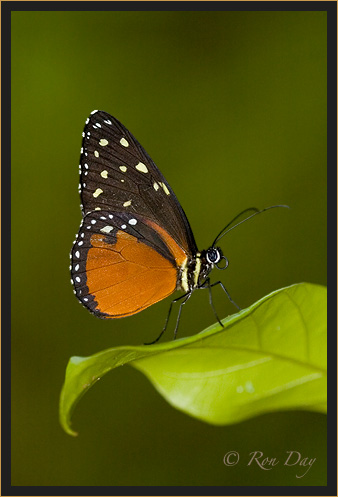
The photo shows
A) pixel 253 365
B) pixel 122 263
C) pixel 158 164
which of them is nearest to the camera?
pixel 253 365

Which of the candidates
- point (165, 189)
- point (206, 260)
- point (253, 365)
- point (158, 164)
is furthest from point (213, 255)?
point (158, 164)

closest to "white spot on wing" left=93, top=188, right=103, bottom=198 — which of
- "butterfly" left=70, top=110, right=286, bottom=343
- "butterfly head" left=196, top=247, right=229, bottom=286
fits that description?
"butterfly" left=70, top=110, right=286, bottom=343

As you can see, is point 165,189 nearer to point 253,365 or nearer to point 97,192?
point 97,192

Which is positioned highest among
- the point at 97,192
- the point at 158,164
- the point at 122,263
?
the point at 158,164

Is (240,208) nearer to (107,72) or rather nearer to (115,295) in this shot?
(107,72)

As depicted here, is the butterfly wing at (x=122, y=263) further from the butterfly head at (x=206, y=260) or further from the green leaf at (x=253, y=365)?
the green leaf at (x=253, y=365)

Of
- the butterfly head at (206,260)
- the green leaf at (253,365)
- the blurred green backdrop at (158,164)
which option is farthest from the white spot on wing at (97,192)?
the blurred green backdrop at (158,164)

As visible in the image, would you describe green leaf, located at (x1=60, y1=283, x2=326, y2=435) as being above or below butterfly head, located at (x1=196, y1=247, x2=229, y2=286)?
below

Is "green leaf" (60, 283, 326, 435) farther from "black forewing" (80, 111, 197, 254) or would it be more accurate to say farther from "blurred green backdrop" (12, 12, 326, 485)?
"blurred green backdrop" (12, 12, 326, 485)
